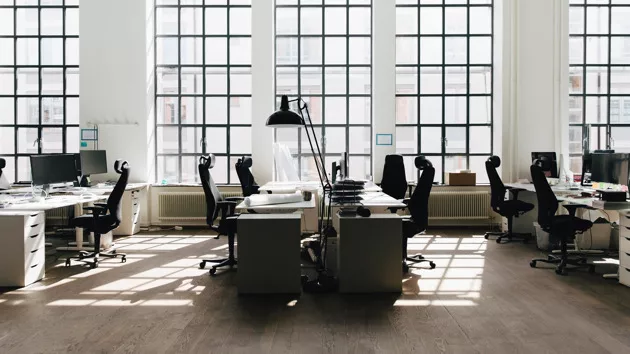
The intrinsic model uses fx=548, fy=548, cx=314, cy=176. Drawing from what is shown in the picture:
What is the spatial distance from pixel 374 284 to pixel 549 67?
18.2ft

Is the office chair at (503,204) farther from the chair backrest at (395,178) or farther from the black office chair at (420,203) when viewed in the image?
the black office chair at (420,203)

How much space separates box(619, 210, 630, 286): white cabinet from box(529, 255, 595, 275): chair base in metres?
0.52

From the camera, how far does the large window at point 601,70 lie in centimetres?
894

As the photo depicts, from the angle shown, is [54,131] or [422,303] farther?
[54,131]

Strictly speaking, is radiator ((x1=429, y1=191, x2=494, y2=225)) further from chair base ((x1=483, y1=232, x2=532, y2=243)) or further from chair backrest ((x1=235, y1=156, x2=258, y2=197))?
chair backrest ((x1=235, y1=156, x2=258, y2=197))

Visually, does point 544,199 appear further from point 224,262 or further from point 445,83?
point 445,83

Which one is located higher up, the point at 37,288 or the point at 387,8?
the point at 387,8

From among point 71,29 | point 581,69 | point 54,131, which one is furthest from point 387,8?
point 54,131

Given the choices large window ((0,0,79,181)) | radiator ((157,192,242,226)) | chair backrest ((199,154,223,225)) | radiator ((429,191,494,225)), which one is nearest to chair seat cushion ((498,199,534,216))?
radiator ((429,191,494,225))

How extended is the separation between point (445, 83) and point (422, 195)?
4.33m

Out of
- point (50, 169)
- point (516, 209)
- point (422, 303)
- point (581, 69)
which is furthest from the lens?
point (581, 69)

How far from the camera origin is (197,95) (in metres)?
9.14

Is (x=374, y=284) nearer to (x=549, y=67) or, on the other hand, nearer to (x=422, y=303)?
(x=422, y=303)

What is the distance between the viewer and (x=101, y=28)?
8492mm
